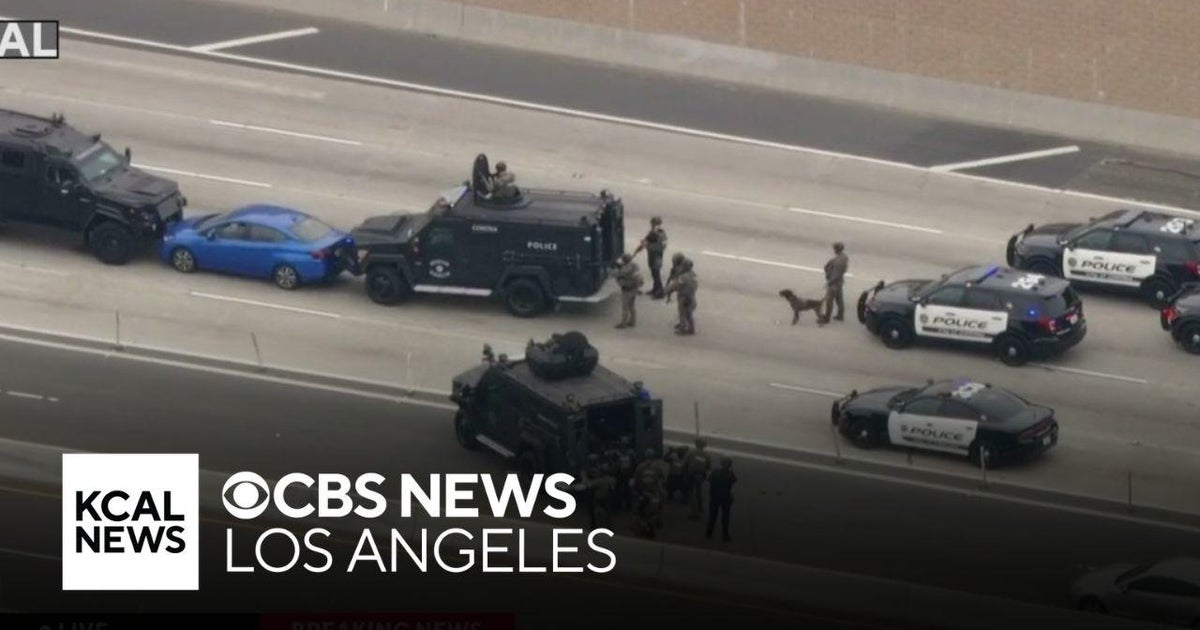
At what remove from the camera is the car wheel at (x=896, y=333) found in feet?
156

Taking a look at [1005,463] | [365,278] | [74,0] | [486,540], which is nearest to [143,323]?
[365,278]

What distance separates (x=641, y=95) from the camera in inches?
2367

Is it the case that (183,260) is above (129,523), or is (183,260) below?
above

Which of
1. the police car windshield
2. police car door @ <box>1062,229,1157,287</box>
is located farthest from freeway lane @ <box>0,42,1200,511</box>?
the police car windshield

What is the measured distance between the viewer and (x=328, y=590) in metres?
36.6

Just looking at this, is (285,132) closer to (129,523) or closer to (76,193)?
(76,193)

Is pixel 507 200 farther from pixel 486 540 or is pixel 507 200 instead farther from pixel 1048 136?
pixel 1048 136

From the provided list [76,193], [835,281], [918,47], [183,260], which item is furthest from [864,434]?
[918,47]

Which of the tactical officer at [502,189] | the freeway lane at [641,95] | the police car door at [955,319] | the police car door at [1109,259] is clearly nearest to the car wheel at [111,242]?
the tactical officer at [502,189]

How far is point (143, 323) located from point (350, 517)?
9.24m

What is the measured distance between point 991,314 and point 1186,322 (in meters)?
3.44

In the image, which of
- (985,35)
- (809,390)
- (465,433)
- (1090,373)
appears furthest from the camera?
(985,35)

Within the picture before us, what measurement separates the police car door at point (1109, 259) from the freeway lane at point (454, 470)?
9.48 meters

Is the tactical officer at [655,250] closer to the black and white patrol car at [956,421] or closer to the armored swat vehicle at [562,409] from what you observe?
the black and white patrol car at [956,421]
